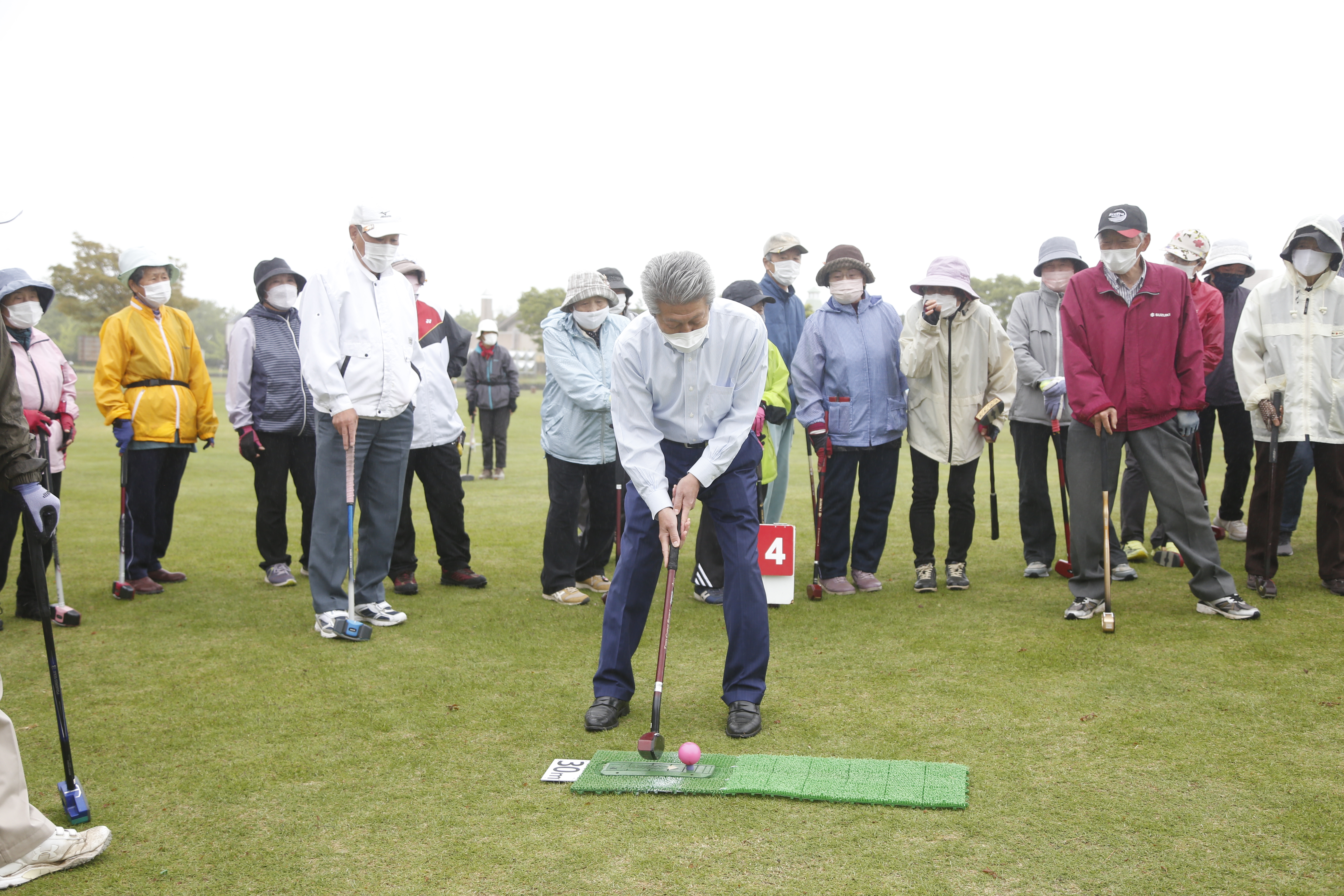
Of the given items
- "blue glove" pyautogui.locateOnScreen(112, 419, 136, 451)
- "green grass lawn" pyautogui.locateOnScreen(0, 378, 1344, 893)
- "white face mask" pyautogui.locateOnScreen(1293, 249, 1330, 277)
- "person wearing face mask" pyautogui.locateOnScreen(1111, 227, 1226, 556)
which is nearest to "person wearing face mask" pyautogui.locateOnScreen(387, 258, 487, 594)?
"green grass lawn" pyautogui.locateOnScreen(0, 378, 1344, 893)

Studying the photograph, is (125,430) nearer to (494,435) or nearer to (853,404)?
(853,404)

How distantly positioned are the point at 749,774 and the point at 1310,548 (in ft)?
18.0

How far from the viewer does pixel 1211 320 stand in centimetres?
680

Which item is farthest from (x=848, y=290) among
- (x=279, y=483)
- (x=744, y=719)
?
(x=279, y=483)

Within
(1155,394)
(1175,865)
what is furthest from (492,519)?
(1175,865)

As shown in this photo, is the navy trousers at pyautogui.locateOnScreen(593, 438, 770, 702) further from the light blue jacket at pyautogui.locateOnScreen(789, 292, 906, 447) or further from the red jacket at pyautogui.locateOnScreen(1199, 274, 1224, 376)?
the red jacket at pyautogui.locateOnScreen(1199, 274, 1224, 376)

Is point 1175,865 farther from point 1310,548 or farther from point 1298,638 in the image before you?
point 1310,548

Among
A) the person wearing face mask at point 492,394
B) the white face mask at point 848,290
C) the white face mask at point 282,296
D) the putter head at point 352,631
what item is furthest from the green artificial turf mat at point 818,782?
the person wearing face mask at point 492,394

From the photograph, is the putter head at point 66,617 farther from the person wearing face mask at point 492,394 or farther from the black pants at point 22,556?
the person wearing face mask at point 492,394

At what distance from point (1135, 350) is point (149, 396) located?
569 centimetres

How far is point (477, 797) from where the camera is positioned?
325 cm

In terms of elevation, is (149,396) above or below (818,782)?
above

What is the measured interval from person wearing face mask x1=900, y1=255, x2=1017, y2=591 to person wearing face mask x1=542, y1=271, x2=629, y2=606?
1827mm

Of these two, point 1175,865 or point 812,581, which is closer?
point 1175,865
